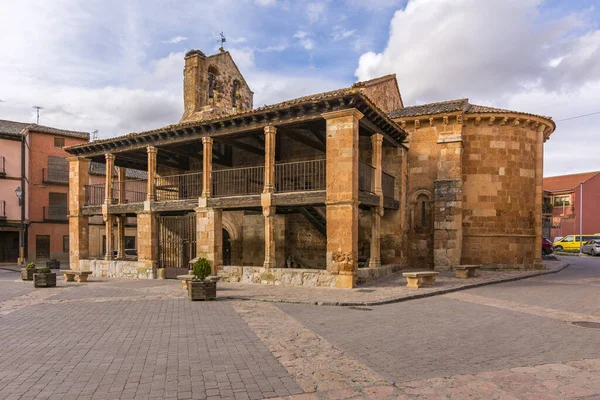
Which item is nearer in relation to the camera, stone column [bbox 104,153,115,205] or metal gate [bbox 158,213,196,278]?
stone column [bbox 104,153,115,205]

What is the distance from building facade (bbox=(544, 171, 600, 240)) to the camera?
37.4 meters

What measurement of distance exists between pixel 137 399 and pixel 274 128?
10.4 meters

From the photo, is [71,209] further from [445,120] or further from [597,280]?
[597,280]

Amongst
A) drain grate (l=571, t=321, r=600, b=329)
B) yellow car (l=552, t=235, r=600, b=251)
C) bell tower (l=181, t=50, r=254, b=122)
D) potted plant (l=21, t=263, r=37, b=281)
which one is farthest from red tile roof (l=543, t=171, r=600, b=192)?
potted plant (l=21, t=263, r=37, b=281)

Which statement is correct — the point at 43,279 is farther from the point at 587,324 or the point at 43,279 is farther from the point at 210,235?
the point at 587,324

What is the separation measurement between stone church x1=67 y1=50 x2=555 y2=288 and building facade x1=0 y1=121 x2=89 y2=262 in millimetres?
10253

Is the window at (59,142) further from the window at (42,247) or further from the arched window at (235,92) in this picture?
the arched window at (235,92)

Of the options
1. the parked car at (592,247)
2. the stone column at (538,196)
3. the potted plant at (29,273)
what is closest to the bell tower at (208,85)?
the potted plant at (29,273)

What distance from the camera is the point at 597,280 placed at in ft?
44.8

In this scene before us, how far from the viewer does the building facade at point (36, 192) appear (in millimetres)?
25719

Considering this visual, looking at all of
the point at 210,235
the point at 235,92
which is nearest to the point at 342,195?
the point at 210,235

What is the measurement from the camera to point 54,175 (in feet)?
89.6

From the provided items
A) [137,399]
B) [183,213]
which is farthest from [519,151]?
[137,399]

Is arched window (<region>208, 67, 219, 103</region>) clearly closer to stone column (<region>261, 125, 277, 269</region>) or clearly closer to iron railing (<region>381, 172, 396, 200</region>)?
stone column (<region>261, 125, 277, 269</region>)
